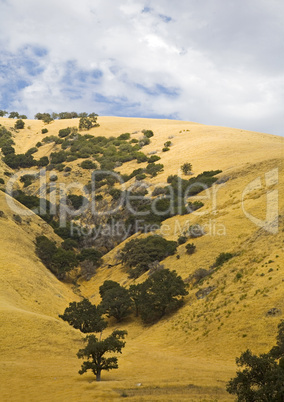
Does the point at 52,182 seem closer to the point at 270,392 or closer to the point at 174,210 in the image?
the point at 174,210

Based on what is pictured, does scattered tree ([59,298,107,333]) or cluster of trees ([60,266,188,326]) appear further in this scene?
cluster of trees ([60,266,188,326])

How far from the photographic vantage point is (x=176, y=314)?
3095 centimetres

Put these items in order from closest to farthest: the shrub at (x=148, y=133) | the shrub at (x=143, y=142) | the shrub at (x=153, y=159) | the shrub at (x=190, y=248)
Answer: the shrub at (x=190, y=248) → the shrub at (x=153, y=159) → the shrub at (x=143, y=142) → the shrub at (x=148, y=133)

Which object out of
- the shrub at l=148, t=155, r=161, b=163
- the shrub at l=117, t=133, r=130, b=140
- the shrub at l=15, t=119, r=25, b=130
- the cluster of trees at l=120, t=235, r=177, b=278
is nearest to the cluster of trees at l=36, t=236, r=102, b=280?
the cluster of trees at l=120, t=235, r=177, b=278

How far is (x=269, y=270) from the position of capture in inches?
1116

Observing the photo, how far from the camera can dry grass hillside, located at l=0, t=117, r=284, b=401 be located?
16.8 m

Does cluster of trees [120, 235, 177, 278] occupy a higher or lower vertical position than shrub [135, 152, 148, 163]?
lower

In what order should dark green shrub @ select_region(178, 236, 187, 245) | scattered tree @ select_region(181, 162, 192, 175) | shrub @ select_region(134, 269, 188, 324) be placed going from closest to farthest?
shrub @ select_region(134, 269, 188, 324) < dark green shrub @ select_region(178, 236, 187, 245) < scattered tree @ select_region(181, 162, 192, 175)

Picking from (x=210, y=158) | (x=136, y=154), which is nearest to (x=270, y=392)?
(x=210, y=158)

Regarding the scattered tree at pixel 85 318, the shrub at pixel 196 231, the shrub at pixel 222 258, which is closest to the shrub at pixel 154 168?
the shrub at pixel 196 231

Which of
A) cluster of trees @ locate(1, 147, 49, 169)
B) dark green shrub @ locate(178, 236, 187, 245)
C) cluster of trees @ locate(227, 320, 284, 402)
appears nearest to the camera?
cluster of trees @ locate(227, 320, 284, 402)

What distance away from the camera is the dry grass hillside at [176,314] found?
16781 mm

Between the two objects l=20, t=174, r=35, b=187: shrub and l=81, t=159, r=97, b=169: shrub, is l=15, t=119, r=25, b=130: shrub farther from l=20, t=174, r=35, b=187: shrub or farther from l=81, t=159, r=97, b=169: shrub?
l=81, t=159, r=97, b=169: shrub

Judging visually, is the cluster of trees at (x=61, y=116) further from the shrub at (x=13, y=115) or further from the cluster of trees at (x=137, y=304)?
the cluster of trees at (x=137, y=304)
